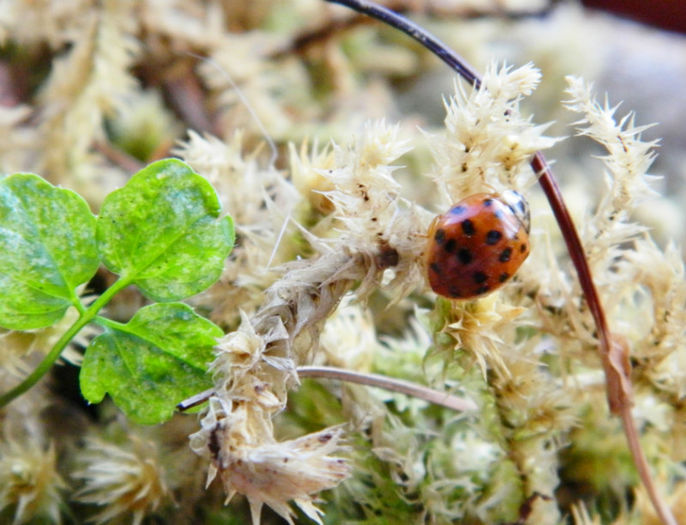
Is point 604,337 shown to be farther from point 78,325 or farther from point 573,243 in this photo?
point 78,325

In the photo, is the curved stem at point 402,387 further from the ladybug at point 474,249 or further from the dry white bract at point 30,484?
the dry white bract at point 30,484

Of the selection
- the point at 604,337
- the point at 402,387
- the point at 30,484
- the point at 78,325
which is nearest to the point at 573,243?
the point at 604,337

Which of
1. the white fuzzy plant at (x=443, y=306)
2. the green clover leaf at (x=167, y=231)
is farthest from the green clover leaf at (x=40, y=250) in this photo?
the white fuzzy plant at (x=443, y=306)

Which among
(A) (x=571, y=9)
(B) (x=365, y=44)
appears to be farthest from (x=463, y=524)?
(A) (x=571, y=9)

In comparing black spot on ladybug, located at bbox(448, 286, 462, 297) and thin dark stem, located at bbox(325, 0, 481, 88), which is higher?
thin dark stem, located at bbox(325, 0, 481, 88)

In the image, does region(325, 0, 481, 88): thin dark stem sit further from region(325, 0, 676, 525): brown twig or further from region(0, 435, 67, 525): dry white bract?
region(0, 435, 67, 525): dry white bract

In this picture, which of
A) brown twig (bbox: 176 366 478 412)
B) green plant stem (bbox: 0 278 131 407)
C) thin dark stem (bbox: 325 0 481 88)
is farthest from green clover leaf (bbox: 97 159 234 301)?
thin dark stem (bbox: 325 0 481 88)

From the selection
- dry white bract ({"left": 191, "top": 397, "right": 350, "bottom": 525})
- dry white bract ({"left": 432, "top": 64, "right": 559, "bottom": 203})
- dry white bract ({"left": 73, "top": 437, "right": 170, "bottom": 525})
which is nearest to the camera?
dry white bract ({"left": 191, "top": 397, "right": 350, "bottom": 525})

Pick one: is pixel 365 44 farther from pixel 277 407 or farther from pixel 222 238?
pixel 277 407
